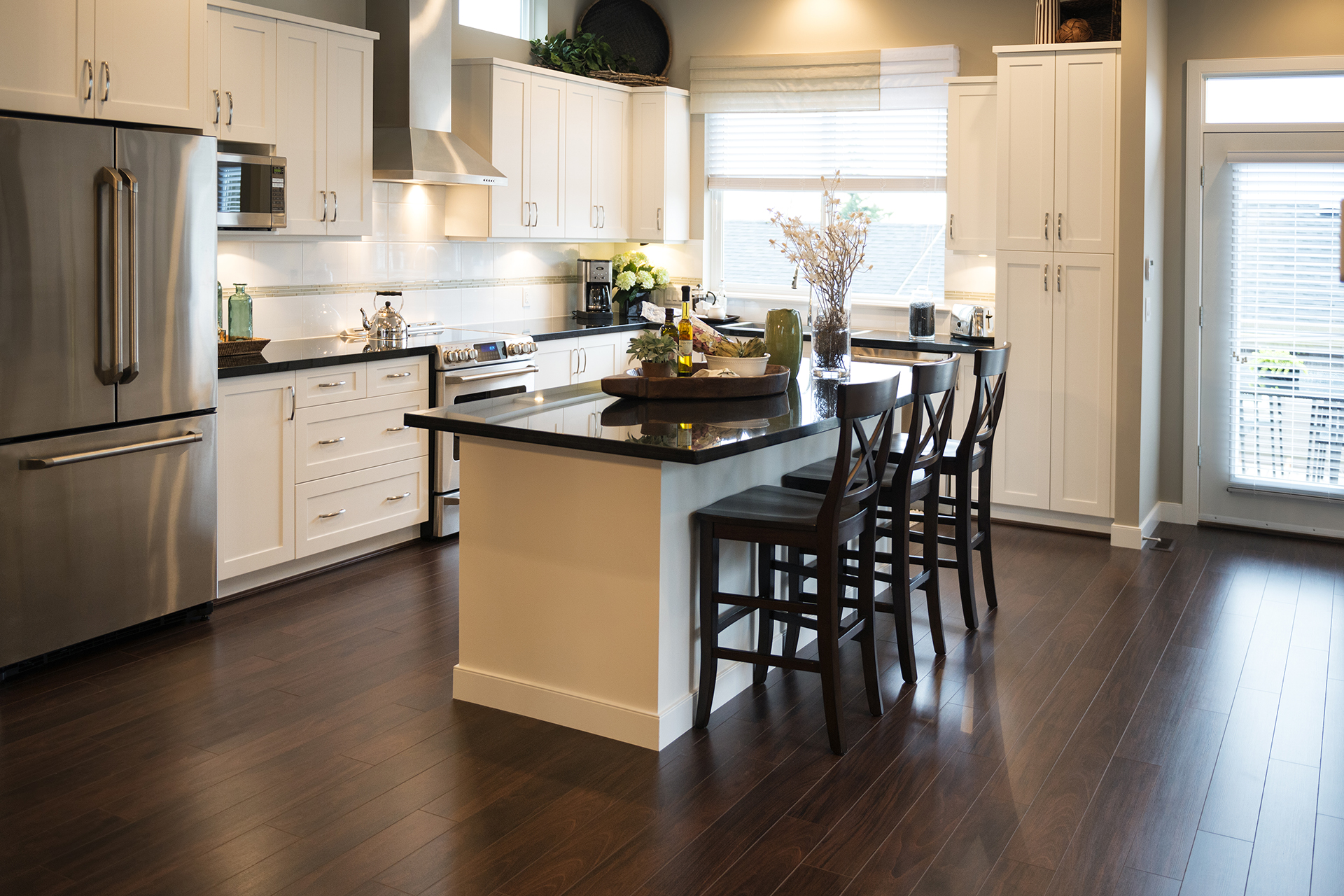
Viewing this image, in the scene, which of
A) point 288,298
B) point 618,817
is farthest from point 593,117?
point 618,817

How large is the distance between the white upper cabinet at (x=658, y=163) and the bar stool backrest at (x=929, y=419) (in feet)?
11.6

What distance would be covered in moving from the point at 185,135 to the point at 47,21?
21.8 inches

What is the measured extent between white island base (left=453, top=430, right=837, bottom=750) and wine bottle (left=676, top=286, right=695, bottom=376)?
16.4 inches

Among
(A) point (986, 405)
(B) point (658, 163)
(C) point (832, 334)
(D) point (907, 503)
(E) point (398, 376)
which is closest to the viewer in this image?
(D) point (907, 503)

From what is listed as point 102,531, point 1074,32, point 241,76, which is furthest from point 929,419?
point 241,76

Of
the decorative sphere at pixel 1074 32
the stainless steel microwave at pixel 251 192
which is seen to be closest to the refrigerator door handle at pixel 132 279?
the stainless steel microwave at pixel 251 192

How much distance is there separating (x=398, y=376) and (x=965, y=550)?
8.52 ft

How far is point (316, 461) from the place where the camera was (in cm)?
471

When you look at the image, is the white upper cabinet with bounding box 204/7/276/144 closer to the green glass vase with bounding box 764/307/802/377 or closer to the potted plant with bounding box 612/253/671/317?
the green glass vase with bounding box 764/307/802/377

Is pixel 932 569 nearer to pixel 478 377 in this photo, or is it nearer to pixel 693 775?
pixel 693 775

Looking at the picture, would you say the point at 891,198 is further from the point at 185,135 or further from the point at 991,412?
the point at 185,135

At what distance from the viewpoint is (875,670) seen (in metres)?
3.34

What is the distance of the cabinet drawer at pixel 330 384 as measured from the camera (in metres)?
4.60

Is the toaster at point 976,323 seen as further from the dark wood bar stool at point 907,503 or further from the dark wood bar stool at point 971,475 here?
the dark wood bar stool at point 907,503
